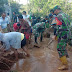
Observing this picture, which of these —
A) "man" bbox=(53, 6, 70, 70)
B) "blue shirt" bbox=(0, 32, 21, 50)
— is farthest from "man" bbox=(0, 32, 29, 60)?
"man" bbox=(53, 6, 70, 70)

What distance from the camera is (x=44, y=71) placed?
3.01 metres

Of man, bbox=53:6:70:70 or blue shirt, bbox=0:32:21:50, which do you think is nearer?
man, bbox=53:6:70:70

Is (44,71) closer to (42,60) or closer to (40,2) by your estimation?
(42,60)

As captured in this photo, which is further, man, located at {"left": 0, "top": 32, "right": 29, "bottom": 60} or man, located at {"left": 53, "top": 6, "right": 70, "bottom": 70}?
man, located at {"left": 0, "top": 32, "right": 29, "bottom": 60}

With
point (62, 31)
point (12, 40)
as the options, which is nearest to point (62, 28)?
point (62, 31)

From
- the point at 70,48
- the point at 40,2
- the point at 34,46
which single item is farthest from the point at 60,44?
the point at 40,2

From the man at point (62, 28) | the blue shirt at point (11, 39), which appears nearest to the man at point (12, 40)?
the blue shirt at point (11, 39)

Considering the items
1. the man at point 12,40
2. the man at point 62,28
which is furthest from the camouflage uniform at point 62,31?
the man at point 12,40

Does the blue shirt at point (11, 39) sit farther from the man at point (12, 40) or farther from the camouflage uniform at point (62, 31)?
the camouflage uniform at point (62, 31)

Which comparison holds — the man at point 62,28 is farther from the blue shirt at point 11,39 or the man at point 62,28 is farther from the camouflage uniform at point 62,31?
the blue shirt at point 11,39

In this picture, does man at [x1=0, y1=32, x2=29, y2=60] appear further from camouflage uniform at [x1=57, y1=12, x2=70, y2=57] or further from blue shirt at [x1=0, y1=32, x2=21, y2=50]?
camouflage uniform at [x1=57, y1=12, x2=70, y2=57]

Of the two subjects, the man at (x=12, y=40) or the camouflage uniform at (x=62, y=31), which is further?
the man at (x=12, y=40)

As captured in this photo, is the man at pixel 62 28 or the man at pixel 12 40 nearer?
the man at pixel 62 28

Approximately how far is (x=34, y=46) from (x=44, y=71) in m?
2.51
